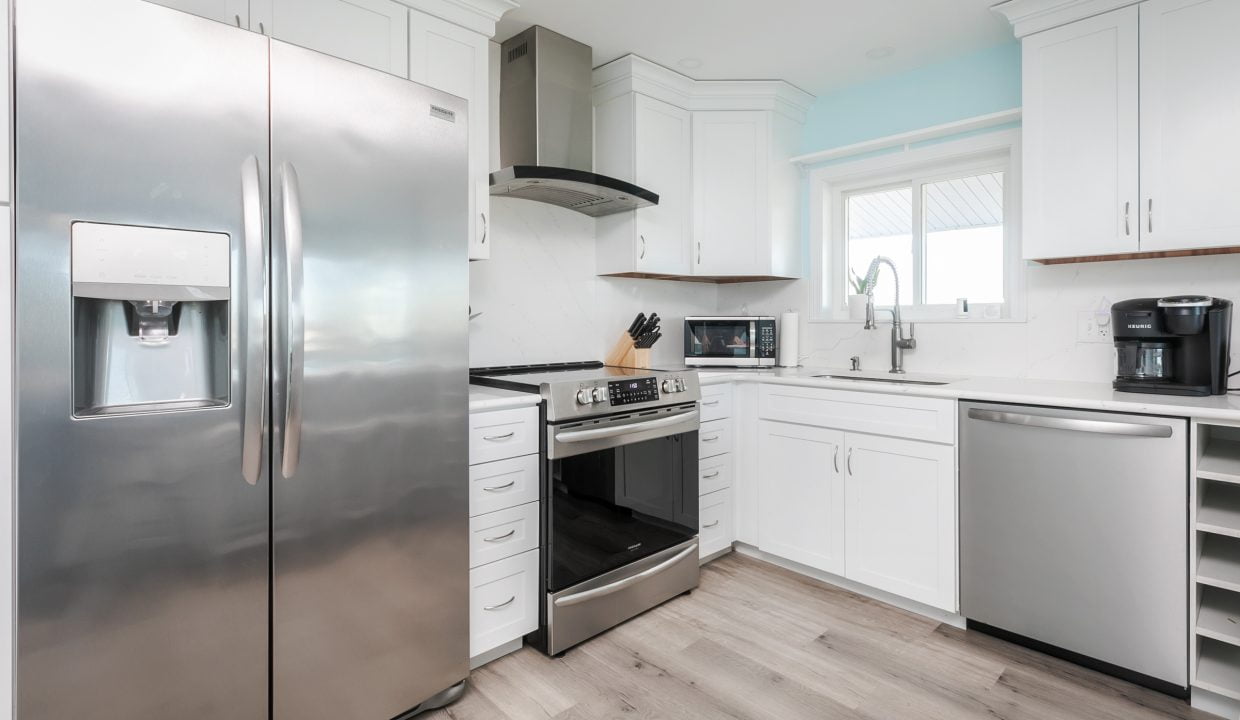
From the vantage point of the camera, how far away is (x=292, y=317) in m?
1.47

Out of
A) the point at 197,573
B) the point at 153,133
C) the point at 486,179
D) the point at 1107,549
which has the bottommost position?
the point at 1107,549

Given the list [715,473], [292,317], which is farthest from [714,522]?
[292,317]

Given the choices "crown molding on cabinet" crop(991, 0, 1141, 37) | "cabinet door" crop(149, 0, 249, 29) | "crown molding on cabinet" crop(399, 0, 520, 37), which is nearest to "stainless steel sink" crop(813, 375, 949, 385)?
"crown molding on cabinet" crop(991, 0, 1141, 37)

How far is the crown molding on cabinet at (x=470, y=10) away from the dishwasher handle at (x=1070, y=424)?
239cm

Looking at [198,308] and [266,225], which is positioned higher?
[266,225]

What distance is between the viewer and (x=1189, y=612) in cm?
190

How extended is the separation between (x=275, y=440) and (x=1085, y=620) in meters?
2.54

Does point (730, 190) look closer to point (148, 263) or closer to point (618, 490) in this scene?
point (618, 490)

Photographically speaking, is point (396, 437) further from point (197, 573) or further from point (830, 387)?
point (830, 387)

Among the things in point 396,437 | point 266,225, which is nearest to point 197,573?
point 396,437

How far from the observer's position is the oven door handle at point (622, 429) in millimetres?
2249

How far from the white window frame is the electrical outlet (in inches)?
8.8

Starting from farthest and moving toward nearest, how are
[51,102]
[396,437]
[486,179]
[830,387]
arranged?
[830,387] → [486,179] → [396,437] → [51,102]

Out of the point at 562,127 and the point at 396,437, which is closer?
the point at 396,437
